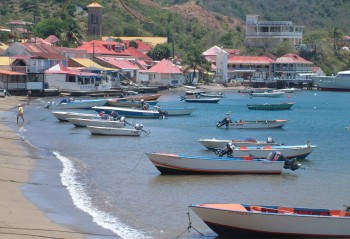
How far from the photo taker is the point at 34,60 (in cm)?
9338

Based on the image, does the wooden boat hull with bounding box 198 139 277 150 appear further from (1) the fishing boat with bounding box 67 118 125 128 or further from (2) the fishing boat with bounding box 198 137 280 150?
(1) the fishing boat with bounding box 67 118 125 128

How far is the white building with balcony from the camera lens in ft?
546

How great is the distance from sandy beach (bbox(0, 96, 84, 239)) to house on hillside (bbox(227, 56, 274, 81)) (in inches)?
4241

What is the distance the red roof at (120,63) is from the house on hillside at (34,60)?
1232cm

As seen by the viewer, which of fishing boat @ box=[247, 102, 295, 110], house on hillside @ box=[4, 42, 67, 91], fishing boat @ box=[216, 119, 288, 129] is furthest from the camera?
house on hillside @ box=[4, 42, 67, 91]

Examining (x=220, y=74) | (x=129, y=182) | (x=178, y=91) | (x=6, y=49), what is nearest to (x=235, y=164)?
(x=129, y=182)

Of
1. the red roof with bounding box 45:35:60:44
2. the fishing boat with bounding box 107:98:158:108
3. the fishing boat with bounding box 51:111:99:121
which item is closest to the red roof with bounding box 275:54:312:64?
the red roof with bounding box 45:35:60:44

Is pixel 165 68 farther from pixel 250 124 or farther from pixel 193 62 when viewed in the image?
pixel 250 124

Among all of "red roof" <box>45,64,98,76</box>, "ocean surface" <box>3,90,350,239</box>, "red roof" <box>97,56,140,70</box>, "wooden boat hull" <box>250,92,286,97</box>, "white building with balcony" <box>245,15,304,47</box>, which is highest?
"white building with balcony" <box>245,15,304,47</box>

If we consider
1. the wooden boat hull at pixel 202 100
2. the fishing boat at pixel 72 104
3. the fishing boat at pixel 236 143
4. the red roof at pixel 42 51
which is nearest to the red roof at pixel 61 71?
the red roof at pixel 42 51

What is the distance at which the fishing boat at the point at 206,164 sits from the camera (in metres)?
35.6

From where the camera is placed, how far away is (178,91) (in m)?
119

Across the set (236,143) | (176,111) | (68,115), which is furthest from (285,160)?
(176,111)

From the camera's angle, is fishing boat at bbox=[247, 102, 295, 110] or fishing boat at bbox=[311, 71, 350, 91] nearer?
fishing boat at bbox=[247, 102, 295, 110]
